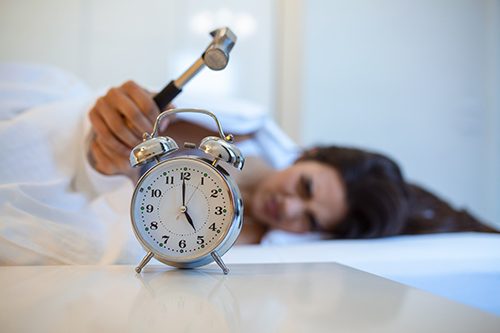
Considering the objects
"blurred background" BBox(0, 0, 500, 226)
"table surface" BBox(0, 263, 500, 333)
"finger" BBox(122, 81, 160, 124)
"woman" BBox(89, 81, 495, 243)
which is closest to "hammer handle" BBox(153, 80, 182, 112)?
"finger" BBox(122, 81, 160, 124)

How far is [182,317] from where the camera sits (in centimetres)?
34

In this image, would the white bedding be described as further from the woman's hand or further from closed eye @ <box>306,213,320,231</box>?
closed eye @ <box>306,213,320,231</box>

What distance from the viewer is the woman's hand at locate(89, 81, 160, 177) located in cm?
74

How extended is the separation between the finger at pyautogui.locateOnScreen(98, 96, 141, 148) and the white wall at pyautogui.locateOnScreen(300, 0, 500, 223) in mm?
1425

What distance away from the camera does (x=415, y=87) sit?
2215 mm

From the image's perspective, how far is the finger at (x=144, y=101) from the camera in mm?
732

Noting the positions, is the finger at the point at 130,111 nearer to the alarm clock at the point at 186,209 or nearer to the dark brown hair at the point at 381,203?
the alarm clock at the point at 186,209

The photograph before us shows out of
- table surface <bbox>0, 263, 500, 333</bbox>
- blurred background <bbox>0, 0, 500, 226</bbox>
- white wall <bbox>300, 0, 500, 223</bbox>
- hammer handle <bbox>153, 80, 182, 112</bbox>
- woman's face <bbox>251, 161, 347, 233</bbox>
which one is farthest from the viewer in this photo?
white wall <bbox>300, 0, 500, 223</bbox>

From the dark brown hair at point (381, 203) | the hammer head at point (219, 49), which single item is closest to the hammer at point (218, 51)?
the hammer head at point (219, 49)

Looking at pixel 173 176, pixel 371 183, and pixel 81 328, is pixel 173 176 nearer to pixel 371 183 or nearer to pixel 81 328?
pixel 81 328

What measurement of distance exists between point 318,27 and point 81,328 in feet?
6.62

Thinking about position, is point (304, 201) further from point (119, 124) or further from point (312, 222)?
point (119, 124)

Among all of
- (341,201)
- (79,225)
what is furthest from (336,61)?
(79,225)

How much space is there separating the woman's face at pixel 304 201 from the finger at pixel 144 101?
0.60m
